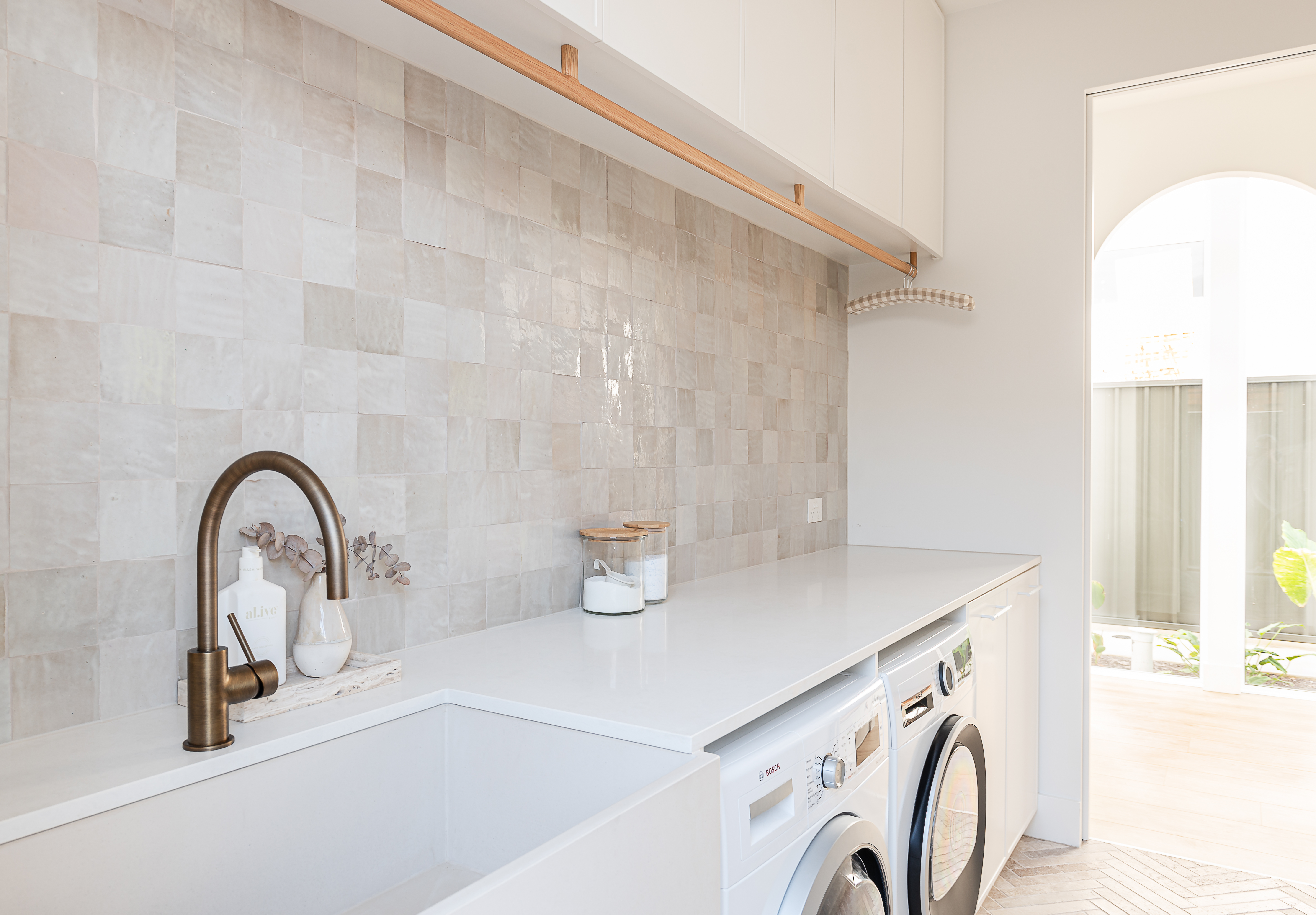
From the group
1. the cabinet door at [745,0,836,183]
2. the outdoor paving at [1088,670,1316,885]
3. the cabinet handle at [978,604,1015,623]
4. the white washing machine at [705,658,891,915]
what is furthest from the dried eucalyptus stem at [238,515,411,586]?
the outdoor paving at [1088,670,1316,885]

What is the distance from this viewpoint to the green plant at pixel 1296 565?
3602 millimetres

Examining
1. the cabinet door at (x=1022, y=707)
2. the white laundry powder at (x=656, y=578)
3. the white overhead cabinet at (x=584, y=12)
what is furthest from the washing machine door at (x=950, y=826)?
the white overhead cabinet at (x=584, y=12)

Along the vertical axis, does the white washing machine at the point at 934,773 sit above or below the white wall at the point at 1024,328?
below

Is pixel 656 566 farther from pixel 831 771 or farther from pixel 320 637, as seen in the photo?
pixel 320 637

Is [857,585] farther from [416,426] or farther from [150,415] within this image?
[150,415]

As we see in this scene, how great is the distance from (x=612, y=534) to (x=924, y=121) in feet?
6.11

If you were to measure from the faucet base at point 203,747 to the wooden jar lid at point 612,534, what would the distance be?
0.88 meters

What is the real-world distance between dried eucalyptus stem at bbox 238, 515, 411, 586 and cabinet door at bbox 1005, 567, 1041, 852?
181 centimetres

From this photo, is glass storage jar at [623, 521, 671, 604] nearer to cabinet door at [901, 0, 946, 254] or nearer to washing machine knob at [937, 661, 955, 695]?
washing machine knob at [937, 661, 955, 695]

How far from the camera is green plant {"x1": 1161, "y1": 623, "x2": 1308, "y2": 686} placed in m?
3.69

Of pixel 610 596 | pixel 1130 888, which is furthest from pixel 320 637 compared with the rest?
pixel 1130 888

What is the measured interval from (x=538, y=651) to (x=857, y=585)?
1.01 metres

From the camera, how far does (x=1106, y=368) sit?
417cm

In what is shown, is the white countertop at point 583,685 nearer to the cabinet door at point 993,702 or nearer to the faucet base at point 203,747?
the faucet base at point 203,747
